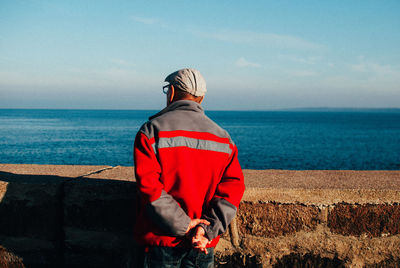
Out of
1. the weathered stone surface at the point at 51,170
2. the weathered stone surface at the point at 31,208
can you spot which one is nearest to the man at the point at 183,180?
the weathered stone surface at the point at 31,208

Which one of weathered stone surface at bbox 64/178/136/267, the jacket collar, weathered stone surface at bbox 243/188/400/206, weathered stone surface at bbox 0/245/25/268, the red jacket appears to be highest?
the jacket collar

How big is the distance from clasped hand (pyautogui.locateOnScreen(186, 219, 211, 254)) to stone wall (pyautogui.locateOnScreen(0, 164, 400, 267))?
1.91 feet

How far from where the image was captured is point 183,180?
1.69 m

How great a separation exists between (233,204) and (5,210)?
165 cm

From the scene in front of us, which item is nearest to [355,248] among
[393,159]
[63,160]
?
[63,160]

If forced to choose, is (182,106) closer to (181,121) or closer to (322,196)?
(181,121)

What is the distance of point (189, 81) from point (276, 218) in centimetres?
111

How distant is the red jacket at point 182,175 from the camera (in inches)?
63.7

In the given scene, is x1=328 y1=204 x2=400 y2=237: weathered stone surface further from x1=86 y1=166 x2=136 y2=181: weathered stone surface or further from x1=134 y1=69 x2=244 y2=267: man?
x1=86 y1=166 x2=136 y2=181: weathered stone surface

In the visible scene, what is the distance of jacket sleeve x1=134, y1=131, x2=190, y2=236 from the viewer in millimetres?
1597

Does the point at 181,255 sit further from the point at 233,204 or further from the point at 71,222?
the point at 71,222

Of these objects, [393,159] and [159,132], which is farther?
[393,159]

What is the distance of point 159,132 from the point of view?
1.64 meters

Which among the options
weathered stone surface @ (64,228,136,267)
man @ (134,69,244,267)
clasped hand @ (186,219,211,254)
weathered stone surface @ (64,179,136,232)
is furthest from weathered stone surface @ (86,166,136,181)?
clasped hand @ (186,219,211,254)
